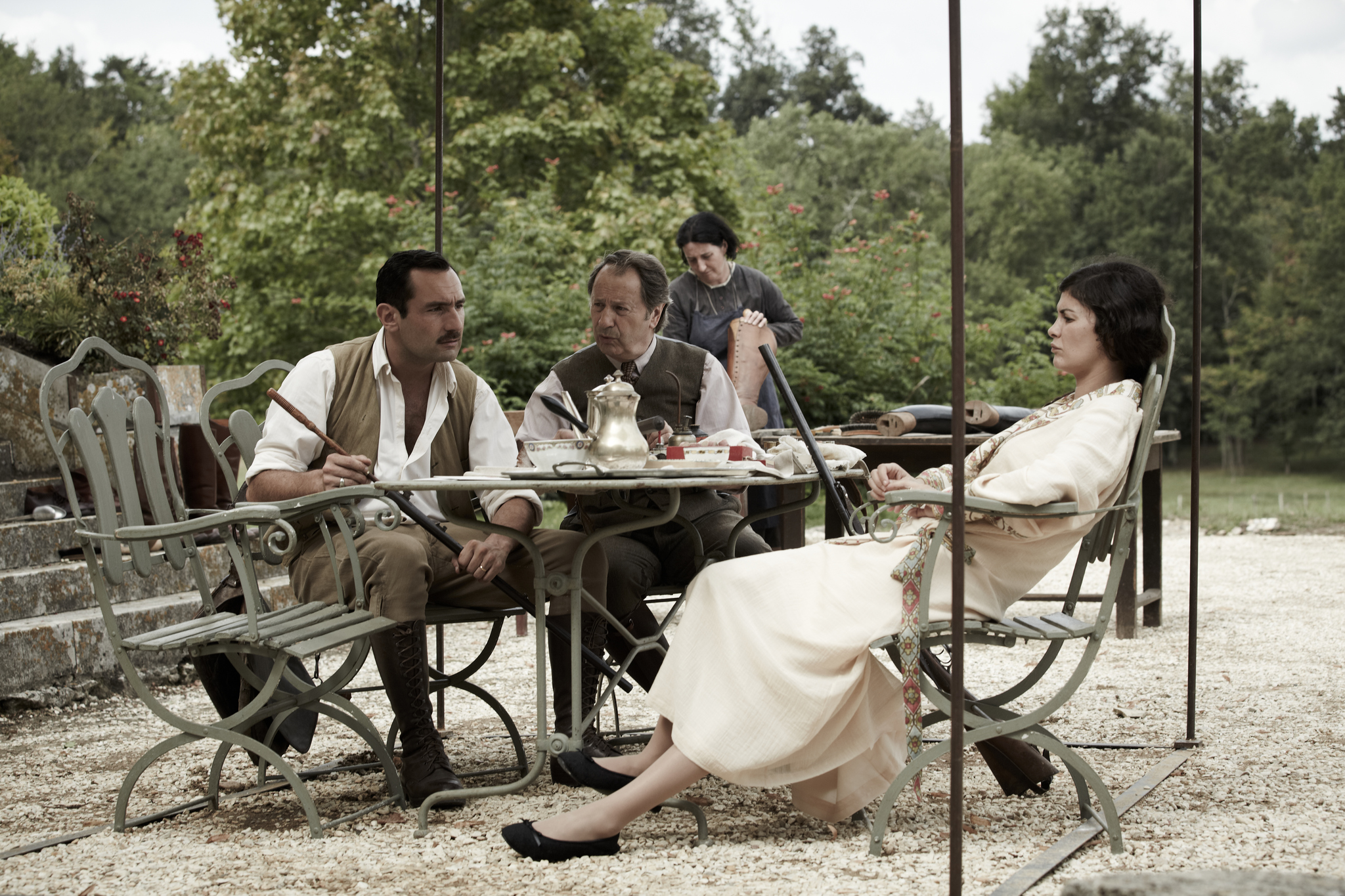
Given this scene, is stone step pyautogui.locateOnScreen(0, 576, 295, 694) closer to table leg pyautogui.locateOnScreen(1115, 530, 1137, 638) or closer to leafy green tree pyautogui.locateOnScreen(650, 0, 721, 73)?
table leg pyautogui.locateOnScreen(1115, 530, 1137, 638)

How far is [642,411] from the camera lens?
331 centimetres

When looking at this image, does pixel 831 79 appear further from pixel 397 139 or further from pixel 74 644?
pixel 74 644

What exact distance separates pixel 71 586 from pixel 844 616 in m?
3.30

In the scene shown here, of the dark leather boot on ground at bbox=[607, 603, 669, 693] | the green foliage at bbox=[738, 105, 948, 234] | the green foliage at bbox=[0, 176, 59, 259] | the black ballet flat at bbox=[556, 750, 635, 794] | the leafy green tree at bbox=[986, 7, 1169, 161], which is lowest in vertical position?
the black ballet flat at bbox=[556, 750, 635, 794]

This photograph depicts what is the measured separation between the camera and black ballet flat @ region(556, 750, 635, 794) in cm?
245

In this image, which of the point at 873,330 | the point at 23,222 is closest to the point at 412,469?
the point at 23,222

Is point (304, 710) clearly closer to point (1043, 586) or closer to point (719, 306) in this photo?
point (719, 306)

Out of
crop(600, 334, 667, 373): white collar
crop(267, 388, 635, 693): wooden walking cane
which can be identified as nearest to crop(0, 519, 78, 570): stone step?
crop(267, 388, 635, 693): wooden walking cane

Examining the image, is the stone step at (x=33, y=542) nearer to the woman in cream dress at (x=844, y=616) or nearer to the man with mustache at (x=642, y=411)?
the man with mustache at (x=642, y=411)

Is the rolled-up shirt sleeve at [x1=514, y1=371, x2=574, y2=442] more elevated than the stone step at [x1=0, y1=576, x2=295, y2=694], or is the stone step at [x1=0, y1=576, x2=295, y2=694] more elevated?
the rolled-up shirt sleeve at [x1=514, y1=371, x2=574, y2=442]

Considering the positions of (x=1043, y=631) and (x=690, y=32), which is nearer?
(x=1043, y=631)

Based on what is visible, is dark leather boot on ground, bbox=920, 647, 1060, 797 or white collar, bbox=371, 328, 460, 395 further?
white collar, bbox=371, 328, 460, 395

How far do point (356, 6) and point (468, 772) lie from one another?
558 inches

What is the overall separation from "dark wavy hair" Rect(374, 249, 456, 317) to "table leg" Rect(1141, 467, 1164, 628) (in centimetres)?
349
